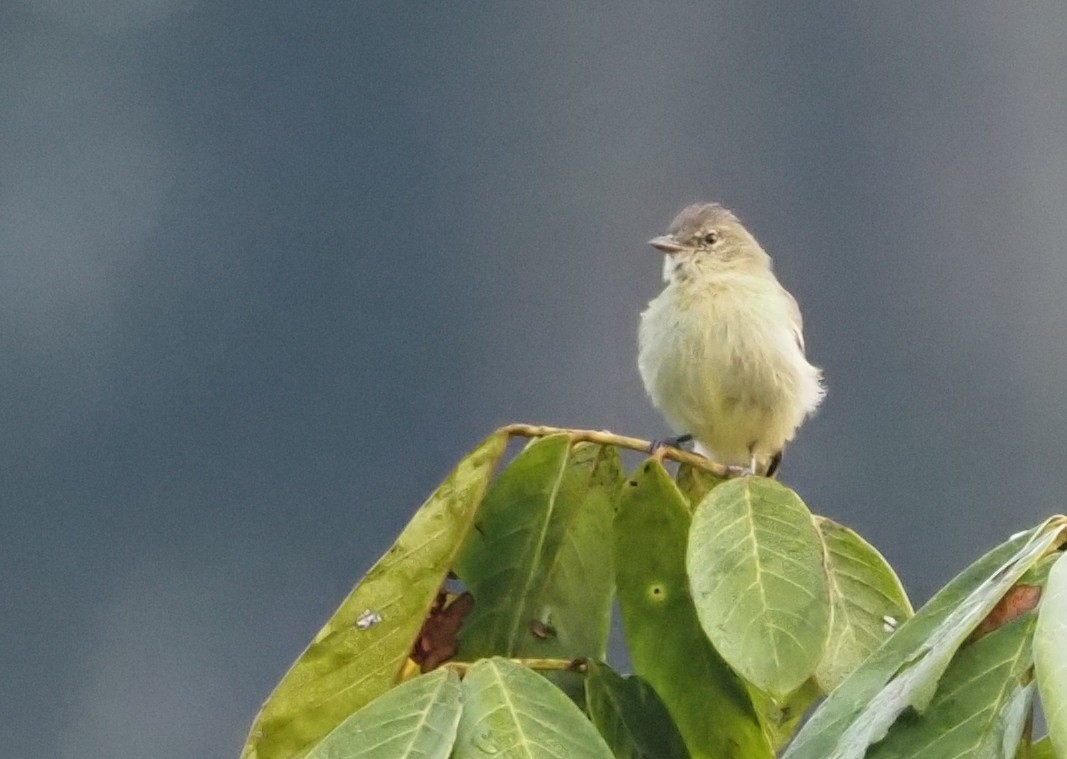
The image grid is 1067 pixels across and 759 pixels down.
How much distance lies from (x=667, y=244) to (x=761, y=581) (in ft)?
10.2

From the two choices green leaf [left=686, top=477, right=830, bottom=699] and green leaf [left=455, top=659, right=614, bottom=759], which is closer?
green leaf [left=455, top=659, right=614, bottom=759]

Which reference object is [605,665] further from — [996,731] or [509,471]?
[996,731]

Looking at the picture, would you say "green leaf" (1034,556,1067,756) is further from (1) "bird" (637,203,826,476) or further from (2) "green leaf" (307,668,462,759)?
(1) "bird" (637,203,826,476)

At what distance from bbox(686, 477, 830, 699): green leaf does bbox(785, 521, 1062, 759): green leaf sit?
0.34 feet

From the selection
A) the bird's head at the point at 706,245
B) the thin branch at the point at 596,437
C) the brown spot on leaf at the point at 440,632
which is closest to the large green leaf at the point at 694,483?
the thin branch at the point at 596,437

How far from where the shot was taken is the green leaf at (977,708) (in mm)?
891

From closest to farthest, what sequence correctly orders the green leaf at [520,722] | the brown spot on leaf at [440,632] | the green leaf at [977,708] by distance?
the green leaf at [977,708] < the green leaf at [520,722] < the brown spot on leaf at [440,632]

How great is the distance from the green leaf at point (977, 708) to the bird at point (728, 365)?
8.22ft

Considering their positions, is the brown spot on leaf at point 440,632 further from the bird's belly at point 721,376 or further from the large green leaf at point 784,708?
the bird's belly at point 721,376

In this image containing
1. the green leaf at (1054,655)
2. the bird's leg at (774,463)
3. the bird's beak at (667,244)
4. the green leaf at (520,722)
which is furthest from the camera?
the bird's beak at (667,244)

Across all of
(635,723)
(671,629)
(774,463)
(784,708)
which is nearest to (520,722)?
(635,723)

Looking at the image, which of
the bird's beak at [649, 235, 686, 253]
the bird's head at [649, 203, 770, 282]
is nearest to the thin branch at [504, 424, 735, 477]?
the bird's head at [649, 203, 770, 282]

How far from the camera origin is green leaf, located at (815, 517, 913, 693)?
1325mm

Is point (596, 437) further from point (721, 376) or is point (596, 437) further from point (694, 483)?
point (721, 376)
